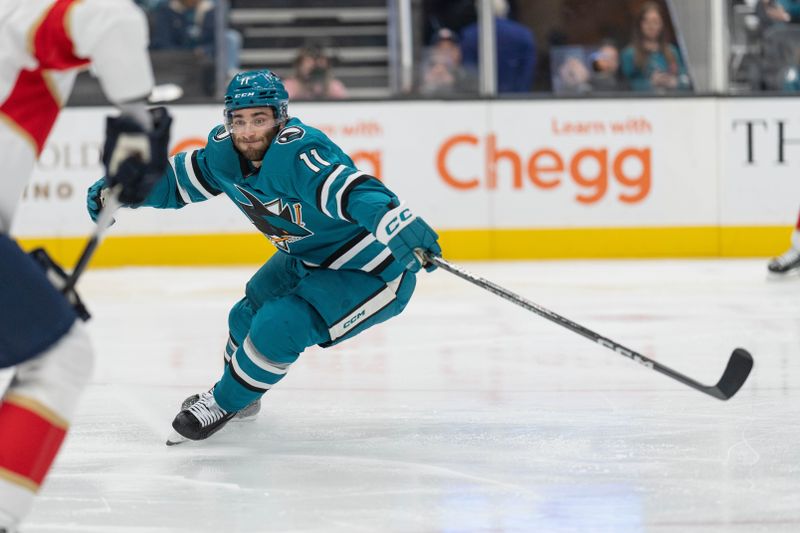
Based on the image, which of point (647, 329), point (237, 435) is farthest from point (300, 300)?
point (647, 329)

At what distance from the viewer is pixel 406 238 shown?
249cm

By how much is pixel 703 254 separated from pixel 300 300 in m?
4.36

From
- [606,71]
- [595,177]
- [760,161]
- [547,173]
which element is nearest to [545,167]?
[547,173]

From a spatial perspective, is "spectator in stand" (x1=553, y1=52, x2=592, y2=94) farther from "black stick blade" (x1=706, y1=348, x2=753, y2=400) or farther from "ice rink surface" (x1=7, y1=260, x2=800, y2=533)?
"black stick blade" (x1=706, y1=348, x2=753, y2=400)

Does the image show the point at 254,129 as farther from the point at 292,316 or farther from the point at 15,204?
the point at 15,204

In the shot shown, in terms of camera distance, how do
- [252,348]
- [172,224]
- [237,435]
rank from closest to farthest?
[252,348] → [237,435] → [172,224]

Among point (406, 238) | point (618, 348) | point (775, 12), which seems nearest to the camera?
point (406, 238)

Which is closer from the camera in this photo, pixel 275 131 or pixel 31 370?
pixel 31 370

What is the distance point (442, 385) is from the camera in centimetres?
349

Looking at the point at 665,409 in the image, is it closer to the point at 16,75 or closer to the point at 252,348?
the point at 252,348

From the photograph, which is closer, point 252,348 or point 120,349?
point 252,348

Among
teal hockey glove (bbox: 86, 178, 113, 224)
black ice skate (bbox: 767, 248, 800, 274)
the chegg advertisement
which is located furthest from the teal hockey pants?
the chegg advertisement

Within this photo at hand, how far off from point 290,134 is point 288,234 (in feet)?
0.88

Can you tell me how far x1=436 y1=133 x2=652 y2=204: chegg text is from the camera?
6.68 m
